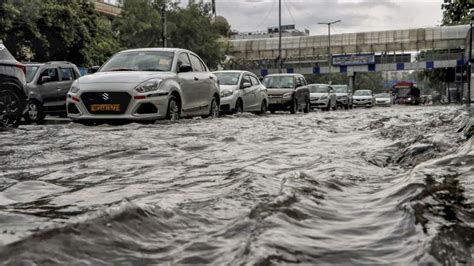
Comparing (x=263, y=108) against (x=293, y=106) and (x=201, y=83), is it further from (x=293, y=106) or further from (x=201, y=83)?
(x=201, y=83)

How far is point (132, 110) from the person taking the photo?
364 inches

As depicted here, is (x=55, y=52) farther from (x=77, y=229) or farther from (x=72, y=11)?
(x=77, y=229)

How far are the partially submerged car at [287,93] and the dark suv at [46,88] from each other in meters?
7.17

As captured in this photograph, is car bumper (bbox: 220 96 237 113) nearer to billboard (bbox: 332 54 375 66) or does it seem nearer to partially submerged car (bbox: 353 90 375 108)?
partially submerged car (bbox: 353 90 375 108)

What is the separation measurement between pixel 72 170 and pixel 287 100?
15273mm

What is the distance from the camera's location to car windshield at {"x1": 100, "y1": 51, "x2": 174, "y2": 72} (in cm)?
1030

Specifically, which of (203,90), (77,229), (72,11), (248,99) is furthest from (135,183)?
(72,11)

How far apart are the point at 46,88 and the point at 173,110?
5.08 meters

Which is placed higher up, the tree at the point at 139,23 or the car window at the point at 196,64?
the tree at the point at 139,23

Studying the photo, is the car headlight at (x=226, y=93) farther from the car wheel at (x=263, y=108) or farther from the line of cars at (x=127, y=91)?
the car wheel at (x=263, y=108)

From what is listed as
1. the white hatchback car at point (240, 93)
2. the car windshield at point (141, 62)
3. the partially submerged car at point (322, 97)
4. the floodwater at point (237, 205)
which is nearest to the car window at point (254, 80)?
the white hatchback car at point (240, 93)

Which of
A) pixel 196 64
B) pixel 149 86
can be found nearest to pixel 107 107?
pixel 149 86

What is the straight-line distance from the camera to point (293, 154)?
5465 mm

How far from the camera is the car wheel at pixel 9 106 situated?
9.30 m
